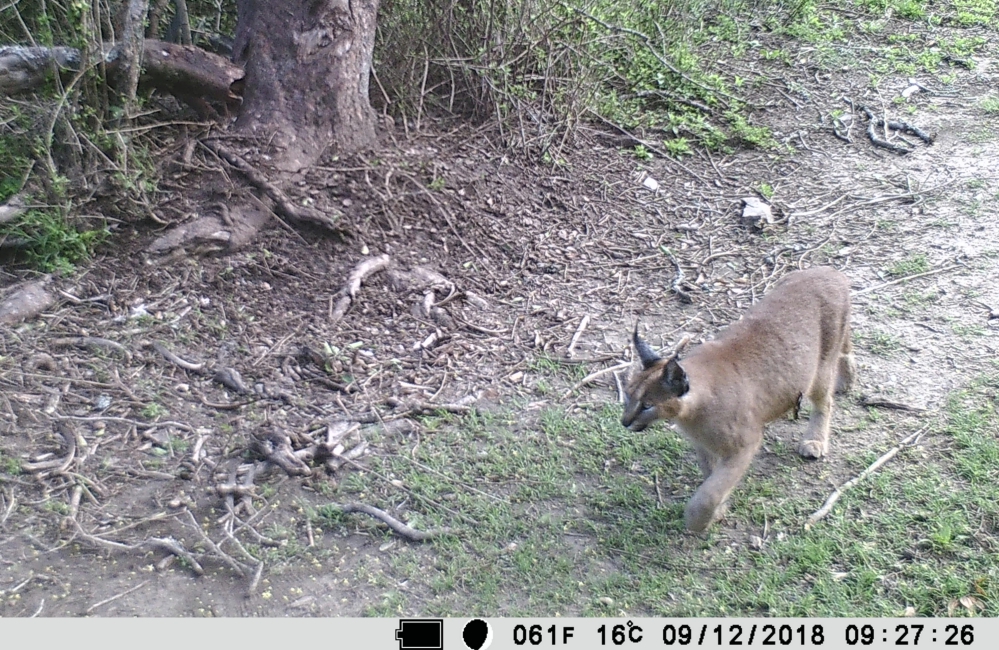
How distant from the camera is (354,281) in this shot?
6676 mm

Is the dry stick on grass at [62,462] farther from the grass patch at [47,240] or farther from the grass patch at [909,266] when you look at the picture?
the grass patch at [909,266]

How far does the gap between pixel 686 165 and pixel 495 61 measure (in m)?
2.06

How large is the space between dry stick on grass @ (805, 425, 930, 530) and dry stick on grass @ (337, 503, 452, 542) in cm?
195

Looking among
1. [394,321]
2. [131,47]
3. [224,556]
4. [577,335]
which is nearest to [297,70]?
[131,47]

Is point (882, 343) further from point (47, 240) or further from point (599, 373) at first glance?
point (47, 240)

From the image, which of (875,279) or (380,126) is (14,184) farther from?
(875,279)

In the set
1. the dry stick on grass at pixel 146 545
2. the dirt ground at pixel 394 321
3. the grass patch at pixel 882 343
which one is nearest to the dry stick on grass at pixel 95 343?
the dirt ground at pixel 394 321

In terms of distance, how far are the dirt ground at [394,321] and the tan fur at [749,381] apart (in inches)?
16.5

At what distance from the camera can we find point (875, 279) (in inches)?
281

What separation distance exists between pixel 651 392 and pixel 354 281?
2722 millimetres

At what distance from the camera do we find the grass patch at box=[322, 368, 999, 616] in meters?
4.51

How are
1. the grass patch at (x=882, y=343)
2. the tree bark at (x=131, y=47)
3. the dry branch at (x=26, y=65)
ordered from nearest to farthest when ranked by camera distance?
the grass patch at (x=882, y=343) < the dry branch at (x=26, y=65) < the tree bark at (x=131, y=47)

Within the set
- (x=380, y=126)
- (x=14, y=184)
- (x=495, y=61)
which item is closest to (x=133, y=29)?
(x=14, y=184)

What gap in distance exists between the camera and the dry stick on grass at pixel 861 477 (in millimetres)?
4973
